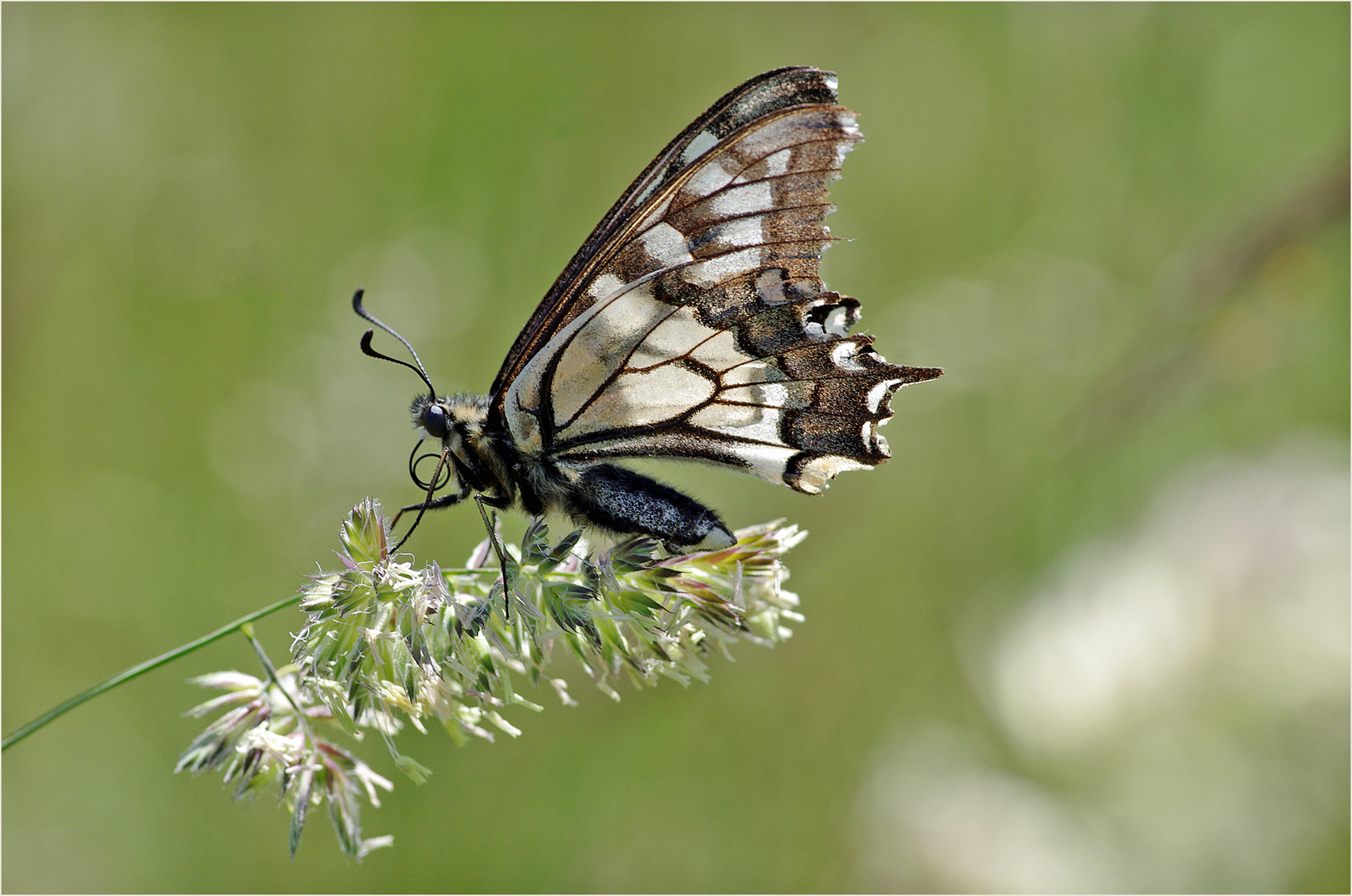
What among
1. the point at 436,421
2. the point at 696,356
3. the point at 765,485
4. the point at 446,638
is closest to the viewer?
the point at 446,638

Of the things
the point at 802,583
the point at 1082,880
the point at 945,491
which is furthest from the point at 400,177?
the point at 1082,880

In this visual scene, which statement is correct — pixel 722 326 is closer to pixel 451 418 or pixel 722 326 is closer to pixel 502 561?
pixel 451 418

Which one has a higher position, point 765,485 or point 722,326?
point 765,485

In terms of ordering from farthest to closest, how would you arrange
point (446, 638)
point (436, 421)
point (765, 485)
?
point (765, 485) → point (436, 421) → point (446, 638)

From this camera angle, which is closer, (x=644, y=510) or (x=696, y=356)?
(x=644, y=510)

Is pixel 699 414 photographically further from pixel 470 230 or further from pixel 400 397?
pixel 470 230

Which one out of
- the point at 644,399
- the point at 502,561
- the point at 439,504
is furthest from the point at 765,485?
the point at 502,561

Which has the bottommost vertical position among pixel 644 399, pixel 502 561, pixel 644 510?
pixel 502 561
